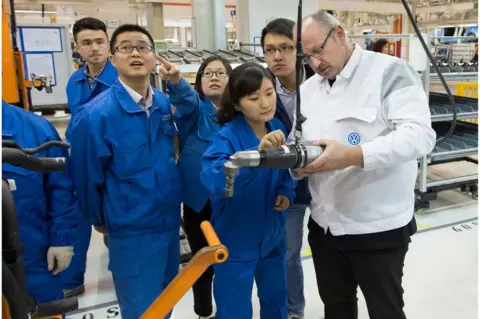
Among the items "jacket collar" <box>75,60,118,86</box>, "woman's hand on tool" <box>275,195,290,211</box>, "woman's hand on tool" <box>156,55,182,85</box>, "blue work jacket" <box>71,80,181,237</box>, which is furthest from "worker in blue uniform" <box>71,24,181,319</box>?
"jacket collar" <box>75,60,118,86</box>

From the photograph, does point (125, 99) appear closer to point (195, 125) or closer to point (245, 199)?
point (195, 125)

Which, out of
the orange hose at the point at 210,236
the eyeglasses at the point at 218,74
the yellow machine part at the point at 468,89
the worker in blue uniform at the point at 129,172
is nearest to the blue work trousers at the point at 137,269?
the worker in blue uniform at the point at 129,172

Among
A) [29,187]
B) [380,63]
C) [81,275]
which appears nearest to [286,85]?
[380,63]

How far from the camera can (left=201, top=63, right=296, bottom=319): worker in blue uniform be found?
149 centimetres

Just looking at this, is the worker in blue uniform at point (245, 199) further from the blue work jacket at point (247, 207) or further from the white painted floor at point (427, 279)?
the white painted floor at point (427, 279)

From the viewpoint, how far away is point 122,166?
61.3 inches

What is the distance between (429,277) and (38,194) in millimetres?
2435

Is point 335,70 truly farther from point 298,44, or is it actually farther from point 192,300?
point 192,300

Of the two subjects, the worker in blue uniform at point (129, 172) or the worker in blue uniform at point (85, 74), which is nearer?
the worker in blue uniform at point (129, 172)

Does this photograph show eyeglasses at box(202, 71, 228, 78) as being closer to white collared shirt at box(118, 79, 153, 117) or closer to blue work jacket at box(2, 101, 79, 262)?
white collared shirt at box(118, 79, 153, 117)

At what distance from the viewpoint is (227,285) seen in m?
1.54

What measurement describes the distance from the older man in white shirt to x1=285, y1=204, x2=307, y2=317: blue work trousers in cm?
54

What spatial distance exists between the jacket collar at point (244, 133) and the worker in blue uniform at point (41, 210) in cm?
66

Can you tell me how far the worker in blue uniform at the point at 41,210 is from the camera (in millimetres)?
1342
